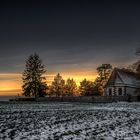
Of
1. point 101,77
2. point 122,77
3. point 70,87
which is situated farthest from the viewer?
point 70,87

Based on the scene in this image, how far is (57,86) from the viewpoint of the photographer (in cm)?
12744

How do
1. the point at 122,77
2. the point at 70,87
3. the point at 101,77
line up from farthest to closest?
the point at 70,87 → the point at 101,77 → the point at 122,77

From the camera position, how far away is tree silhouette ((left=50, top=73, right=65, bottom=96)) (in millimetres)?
125812

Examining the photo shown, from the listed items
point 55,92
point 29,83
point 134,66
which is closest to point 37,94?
point 29,83

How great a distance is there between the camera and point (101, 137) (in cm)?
1698

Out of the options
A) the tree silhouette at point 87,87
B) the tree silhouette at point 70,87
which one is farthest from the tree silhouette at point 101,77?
the tree silhouette at point 70,87

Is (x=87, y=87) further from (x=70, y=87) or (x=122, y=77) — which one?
(x=122, y=77)

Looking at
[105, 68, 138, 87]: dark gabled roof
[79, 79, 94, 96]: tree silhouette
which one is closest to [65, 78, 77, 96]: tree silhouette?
[79, 79, 94, 96]: tree silhouette

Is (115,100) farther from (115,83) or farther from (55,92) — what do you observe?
(55,92)

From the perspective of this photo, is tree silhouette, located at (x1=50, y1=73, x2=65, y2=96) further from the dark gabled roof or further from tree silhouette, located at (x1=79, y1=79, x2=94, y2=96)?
the dark gabled roof

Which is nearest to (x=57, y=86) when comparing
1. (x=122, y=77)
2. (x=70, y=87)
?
(x=70, y=87)

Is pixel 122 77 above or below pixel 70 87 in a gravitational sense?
below

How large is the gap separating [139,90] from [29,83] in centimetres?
2971

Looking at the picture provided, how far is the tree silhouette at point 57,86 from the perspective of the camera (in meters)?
126
